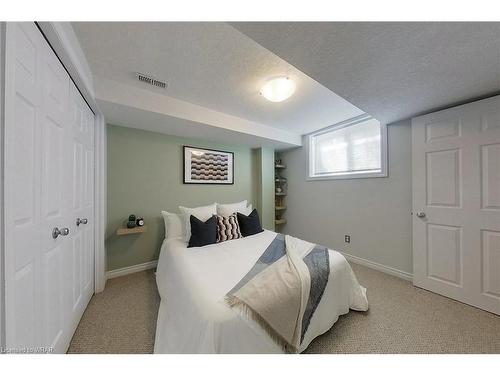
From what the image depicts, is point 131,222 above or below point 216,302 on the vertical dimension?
above

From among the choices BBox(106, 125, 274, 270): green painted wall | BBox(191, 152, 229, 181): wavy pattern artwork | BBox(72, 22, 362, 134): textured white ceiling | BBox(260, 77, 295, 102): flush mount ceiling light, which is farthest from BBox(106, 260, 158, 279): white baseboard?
BBox(260, 77, 295, 102): flush mount ceiling light

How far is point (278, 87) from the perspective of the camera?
68.1 inches

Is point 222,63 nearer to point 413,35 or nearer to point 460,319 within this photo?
point 413,35

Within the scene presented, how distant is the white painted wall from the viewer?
91.0 inches

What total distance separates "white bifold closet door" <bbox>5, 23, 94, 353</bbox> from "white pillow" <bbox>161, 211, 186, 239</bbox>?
92cm

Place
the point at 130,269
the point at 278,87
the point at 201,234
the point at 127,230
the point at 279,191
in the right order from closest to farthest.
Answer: the point at 278,87 < the point at 201,234 < the point at 127,230 < the point at 130,269 < the point at 279,191


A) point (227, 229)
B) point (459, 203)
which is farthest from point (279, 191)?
point (459, 203)

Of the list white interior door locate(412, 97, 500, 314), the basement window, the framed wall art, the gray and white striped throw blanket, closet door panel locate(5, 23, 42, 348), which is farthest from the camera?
the framed wall art

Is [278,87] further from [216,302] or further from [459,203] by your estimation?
[459,203]

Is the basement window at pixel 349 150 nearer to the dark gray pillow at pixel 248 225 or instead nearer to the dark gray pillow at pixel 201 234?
the dark gray pillow at pixel 248 225

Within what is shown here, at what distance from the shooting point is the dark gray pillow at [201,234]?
201 centimetres

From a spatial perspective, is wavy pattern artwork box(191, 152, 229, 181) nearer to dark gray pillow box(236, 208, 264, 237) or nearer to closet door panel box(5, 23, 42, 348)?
dark gray pillow box(236, 208, 264, 237)

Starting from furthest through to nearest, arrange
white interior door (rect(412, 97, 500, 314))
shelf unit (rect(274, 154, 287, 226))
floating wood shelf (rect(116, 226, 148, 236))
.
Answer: shelf unit (rect(274, 154, 287, 226)) < floating wood shelf (rect(116, 226, 148, 236)) < white interior door (rect(412, 97, 500, 314))

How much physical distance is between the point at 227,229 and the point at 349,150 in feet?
7.50
